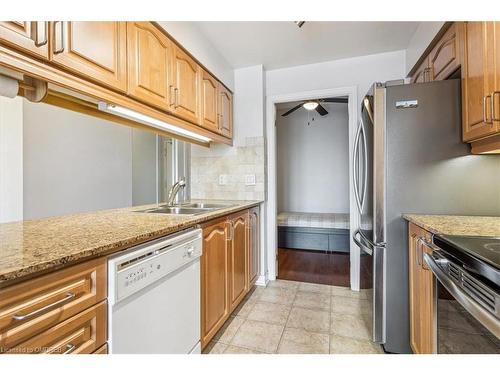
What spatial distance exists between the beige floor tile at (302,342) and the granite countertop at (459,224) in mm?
1000

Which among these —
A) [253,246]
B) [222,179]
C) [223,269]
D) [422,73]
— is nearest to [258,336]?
[223,269]

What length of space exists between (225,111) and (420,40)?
1792 mm

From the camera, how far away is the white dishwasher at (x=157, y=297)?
85cm

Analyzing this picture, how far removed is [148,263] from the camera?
98 cm

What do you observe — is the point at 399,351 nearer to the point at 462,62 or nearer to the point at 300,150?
the point at 462,62

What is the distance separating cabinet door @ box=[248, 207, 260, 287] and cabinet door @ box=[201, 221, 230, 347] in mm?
543

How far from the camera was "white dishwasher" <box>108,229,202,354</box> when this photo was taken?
852 millimetres

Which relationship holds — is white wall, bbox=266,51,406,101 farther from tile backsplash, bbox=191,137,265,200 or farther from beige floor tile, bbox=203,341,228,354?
beige floor tile, bbox=203,341,228,354

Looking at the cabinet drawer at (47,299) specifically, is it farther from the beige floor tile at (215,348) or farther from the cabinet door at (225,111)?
the cabinet door at (225,111)

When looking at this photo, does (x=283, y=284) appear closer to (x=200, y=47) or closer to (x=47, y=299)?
(x=47, y=299)

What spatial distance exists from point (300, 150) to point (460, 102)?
10.7 ft

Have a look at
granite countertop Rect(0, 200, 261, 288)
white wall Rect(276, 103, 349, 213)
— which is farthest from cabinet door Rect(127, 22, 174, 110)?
white wall Rect(276, 103, 349, 213)

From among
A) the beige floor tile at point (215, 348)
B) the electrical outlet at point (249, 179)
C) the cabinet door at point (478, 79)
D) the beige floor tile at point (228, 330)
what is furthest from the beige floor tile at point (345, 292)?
the cabinet door at point (478, 79)
